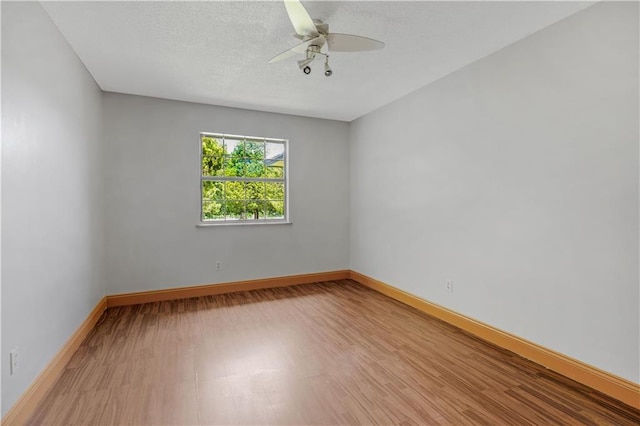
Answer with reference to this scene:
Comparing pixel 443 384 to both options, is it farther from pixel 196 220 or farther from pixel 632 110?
pixel 196 220

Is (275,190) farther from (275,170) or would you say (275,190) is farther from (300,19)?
→ (300,19)

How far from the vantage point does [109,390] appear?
2.07 m

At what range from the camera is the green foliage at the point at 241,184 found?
14.3 ft

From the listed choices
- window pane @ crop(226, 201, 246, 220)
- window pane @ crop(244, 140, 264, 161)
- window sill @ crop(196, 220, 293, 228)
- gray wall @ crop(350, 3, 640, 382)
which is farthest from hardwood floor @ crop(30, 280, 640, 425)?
window pane @ crop(244, 140, 264, 161)

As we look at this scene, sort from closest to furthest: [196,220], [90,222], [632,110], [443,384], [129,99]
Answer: [632,110] < [443,384] < [90,222] < [129,99] < [196,220]

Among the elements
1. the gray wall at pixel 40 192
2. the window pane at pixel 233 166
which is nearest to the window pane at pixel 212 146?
the window pane at pixel 233 166

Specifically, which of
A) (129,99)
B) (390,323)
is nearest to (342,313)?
(390,323)

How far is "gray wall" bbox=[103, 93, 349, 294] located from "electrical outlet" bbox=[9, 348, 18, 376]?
2198mm

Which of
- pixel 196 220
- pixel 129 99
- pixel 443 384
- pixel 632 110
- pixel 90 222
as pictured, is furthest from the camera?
pixel 196 220

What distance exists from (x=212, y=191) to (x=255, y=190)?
0.62 meters

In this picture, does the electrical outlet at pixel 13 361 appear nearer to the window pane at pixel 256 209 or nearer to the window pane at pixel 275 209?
the window pane at pixel 256 209

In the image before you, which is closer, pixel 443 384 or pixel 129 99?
pixel 443 384

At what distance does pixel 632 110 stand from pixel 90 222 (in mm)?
4650

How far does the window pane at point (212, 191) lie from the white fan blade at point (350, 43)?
9.03 ft
